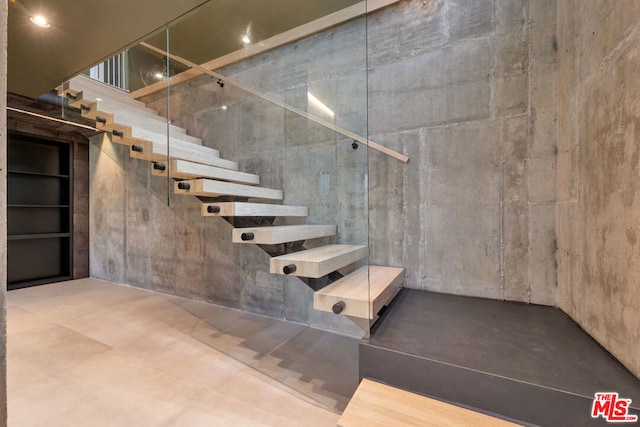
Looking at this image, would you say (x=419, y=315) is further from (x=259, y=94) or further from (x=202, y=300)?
(x=202, y=300)

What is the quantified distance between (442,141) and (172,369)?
288cm

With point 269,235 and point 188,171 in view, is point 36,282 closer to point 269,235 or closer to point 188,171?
point 188,171

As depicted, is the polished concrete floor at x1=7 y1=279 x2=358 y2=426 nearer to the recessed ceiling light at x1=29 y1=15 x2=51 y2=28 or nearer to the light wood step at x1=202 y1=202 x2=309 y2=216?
the light wood step at x1=202 y1=202 x2=309 y2=216

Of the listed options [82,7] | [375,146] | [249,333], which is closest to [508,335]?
[375,146]

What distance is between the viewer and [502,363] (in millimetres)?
1165

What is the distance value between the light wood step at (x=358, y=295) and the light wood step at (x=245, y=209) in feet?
2.99

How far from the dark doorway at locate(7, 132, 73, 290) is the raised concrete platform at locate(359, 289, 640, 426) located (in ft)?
19.9

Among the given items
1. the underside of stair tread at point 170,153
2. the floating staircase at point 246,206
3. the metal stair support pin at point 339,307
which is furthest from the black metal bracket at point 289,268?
the underside of stair tread at point 170,153

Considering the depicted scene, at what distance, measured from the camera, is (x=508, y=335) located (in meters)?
1.43

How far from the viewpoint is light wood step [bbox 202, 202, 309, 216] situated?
2021 millimetres

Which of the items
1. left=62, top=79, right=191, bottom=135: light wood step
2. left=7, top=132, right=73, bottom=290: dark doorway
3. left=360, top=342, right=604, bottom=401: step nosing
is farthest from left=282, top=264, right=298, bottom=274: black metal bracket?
left=7, top=132, right=73, bottom=290: dark doorway

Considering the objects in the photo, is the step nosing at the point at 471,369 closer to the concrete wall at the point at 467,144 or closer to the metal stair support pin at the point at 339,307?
the metal stair support pin at the point at 339,307

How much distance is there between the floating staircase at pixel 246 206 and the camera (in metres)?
1.56

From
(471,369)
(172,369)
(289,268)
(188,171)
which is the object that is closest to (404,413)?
(471,369)
